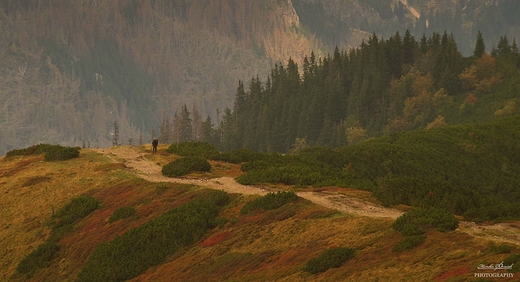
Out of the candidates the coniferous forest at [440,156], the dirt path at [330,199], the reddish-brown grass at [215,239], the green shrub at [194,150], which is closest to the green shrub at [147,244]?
the reddish-brown grass at [215,239]

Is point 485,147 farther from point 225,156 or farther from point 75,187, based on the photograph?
point 75,187

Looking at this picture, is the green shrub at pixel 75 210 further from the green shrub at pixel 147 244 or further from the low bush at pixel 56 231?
the green shrub at pixel 147 244

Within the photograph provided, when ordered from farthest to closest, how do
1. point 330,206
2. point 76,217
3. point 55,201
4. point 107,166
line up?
1. point 107,166
2. point 55,201
3. point 76,217
4. point 330,206

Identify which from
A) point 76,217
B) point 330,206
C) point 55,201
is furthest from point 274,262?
point 55,201

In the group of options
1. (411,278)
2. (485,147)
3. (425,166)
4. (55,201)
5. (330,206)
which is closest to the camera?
(411,278)

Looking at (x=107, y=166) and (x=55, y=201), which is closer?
(x=55, y=201)

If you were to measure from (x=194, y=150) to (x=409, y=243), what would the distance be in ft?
141

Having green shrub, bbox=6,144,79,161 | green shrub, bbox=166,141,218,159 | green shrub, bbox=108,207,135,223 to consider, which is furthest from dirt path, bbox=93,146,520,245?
green shrub, bbox=108,207,135,223

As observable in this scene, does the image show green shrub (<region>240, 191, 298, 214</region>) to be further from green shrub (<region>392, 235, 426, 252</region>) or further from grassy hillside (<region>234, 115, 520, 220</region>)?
green shrub (<region>392, 235, 426, 252</region>)

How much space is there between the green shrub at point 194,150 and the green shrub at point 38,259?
74.3 feet

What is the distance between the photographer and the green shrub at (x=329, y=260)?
34.3 meters

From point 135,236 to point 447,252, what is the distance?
67.9 feet

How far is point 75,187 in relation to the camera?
202 ft

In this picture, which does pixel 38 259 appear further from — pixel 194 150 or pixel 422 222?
pixel 194 150
